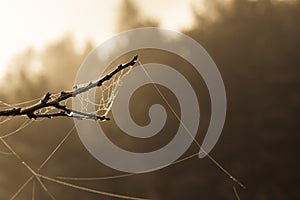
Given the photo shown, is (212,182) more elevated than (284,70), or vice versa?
(284,70)

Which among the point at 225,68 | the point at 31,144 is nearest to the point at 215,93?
the point at 225,68

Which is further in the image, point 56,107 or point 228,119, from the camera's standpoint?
point 228,119

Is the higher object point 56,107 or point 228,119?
point 228,119

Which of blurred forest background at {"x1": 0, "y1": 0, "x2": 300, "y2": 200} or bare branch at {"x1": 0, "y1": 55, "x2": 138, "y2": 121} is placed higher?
blurred forest background at {"x1": 0, "y1": 0, "x2": 300, "y2": 200}

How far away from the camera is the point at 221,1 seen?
5.89 meters

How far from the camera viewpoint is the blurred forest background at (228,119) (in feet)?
16.1

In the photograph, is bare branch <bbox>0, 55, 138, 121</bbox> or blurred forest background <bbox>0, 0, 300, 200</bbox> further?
blurred forest background <bbox>0, 0, 300, 200</bbox>

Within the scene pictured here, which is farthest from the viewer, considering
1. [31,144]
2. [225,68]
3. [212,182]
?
[225,68]

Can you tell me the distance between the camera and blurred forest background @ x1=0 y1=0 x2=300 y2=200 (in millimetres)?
4914

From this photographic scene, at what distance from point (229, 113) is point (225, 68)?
1.77 ft

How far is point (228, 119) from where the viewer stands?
5.30m

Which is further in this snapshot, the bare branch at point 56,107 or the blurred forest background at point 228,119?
the blurred forest background at point 228,119

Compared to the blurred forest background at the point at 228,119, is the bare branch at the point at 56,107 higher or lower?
lower

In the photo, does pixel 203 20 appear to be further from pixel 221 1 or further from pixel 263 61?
pixel 263 61
